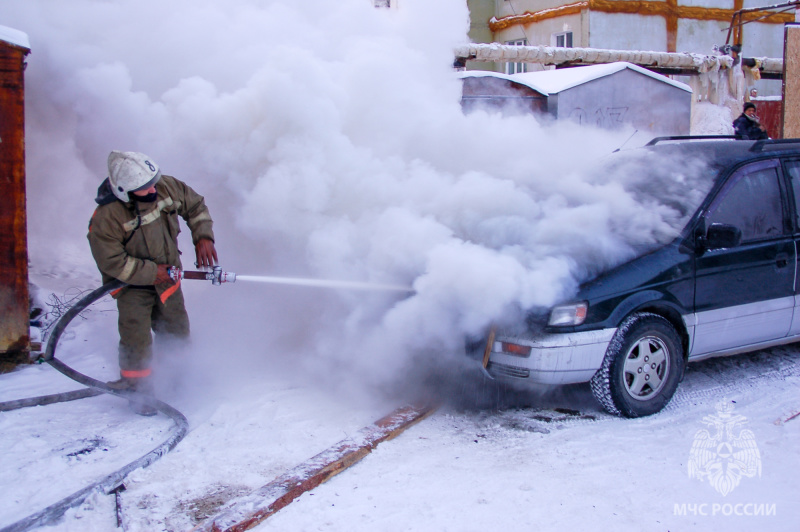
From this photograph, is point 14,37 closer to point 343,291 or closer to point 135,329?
point 135,329

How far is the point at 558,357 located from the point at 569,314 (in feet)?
0.87

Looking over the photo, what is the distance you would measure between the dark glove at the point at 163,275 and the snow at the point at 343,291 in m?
0.64

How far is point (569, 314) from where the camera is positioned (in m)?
3.72

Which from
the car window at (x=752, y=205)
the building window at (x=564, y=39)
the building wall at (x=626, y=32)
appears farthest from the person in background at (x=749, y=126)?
the building window at (x=564, y=39)

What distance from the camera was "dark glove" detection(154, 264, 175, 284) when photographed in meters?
4.05

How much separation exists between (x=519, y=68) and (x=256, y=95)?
57.3ft

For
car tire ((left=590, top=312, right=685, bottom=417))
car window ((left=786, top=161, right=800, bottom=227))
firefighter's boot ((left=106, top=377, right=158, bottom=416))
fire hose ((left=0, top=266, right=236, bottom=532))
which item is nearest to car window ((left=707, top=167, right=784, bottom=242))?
car window ((left=786, top=161, right=800, bottom=227))

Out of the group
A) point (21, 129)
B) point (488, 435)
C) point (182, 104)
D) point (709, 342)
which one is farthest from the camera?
point (182, 104)

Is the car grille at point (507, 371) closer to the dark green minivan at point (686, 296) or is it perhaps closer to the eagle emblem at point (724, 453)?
the dark green minivan at point (686, 296)

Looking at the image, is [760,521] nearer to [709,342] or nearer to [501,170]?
[709,342]

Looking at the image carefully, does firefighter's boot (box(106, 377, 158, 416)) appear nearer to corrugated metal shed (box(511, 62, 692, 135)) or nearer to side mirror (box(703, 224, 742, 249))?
side mirror (box(703, 224, 742, 249))

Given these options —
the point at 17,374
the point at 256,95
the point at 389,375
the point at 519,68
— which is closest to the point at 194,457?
the point at 389,375

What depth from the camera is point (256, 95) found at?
4.87 m

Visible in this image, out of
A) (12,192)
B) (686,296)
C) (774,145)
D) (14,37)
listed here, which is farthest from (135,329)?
(774,145)
